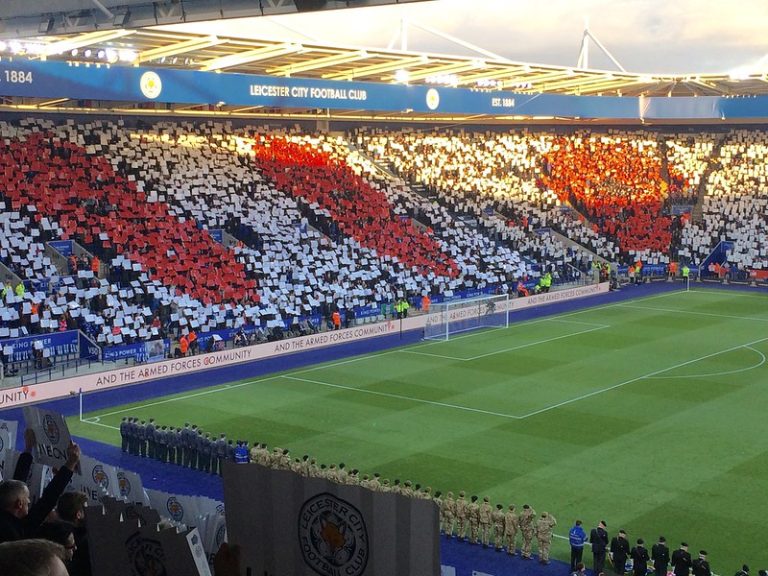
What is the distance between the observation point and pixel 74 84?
33281 mm

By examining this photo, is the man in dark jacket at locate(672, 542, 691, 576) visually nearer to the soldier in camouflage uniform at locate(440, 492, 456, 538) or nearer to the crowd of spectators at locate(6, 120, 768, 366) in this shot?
the soldier in camouflage uniform at locate(440, 492, 456, 538)

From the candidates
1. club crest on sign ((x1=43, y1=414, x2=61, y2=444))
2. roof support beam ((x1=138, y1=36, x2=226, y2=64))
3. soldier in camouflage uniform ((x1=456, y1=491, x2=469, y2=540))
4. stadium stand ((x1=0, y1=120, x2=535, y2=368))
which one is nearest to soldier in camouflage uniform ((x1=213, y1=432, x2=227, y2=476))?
soldier in camouflage uniform ((x1=456, y1=491, x2=469, y2=540))

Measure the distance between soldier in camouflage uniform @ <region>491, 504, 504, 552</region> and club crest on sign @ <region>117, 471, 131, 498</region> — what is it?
632cm

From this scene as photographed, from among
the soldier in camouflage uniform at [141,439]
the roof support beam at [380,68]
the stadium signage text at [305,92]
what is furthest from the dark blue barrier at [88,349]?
the roof support beam at [380,68]

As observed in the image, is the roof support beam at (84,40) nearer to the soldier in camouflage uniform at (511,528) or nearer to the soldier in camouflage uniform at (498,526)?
the soldier in camouflage uniform at (498,526)

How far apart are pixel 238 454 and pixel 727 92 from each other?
159ft

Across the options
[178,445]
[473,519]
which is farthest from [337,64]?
[473,519]

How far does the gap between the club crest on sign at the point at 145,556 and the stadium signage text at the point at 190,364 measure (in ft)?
67.8

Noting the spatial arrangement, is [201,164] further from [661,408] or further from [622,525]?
[622,525]

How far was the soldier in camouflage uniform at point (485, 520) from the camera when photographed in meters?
16.6

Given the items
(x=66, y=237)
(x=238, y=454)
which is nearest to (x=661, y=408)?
(x=238, y=454)

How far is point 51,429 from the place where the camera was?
1272 centimetres

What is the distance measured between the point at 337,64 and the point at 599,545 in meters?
28.8

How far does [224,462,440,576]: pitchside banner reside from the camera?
292 inches
